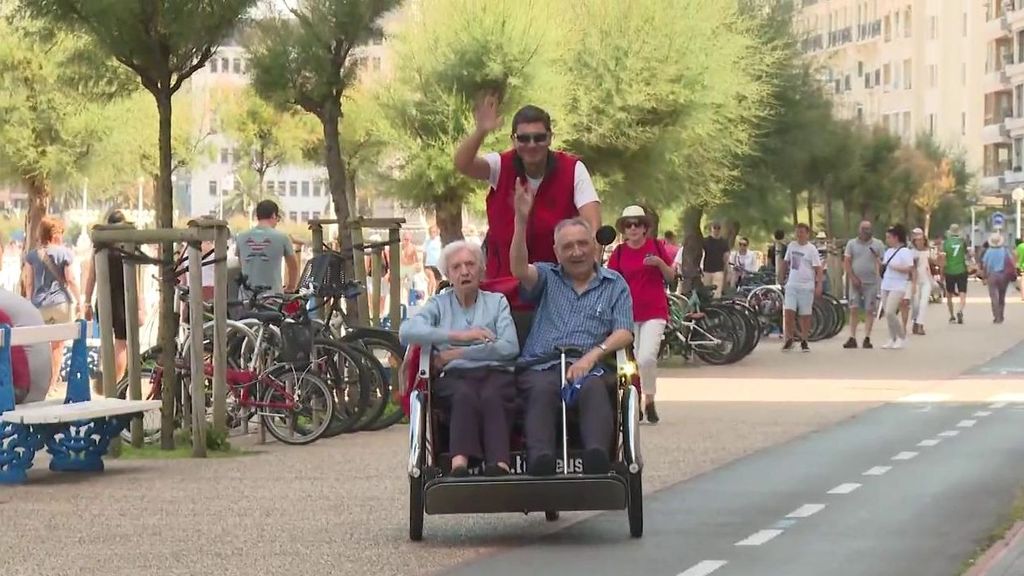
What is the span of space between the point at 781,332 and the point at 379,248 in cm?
1697

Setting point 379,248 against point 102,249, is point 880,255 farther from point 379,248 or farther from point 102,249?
point 102,249

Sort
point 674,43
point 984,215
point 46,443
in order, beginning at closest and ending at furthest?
point 46,443 → point 674,43 → point 984,215

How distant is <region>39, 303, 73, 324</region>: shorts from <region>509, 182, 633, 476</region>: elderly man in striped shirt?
11.9 m

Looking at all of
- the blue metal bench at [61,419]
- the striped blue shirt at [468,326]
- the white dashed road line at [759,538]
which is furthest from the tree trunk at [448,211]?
the white dashed road line at [759,538]

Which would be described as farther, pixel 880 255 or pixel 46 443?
pixel 880 255

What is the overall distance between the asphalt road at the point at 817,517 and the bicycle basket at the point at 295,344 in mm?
3184

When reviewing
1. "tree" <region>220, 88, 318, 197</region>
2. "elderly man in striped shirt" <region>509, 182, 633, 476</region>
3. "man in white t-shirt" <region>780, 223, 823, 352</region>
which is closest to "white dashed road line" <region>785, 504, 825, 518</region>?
"elderly man in striped shirt" <region>509, 182, 633, 476</region>

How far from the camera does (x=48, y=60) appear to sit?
46.7 m

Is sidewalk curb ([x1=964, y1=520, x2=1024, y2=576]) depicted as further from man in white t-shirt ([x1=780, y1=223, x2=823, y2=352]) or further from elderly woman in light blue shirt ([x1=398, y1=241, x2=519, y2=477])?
man in white t-shirt ([x1=780, y1=223, x2=823, y2=352])

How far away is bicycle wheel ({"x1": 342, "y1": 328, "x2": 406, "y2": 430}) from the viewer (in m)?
17.2

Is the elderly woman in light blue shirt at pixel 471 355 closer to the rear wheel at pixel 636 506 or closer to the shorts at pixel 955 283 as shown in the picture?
the rear wheel at pixel 636 506

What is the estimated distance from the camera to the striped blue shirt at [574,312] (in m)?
11.0

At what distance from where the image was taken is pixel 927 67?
137000 millimetres

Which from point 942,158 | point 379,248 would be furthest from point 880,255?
point 942,158
